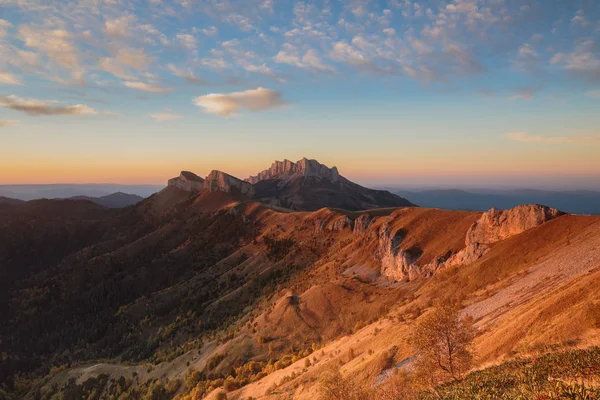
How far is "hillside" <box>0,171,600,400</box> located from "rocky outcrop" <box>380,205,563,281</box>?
207 millimetres

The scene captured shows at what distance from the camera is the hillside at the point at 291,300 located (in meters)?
28.2

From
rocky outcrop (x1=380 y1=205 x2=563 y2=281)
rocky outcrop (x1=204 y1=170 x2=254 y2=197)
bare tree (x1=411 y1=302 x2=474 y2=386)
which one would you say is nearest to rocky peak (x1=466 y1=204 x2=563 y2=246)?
rocky outcrop (x1=380 y1=205 x2=563 y2=281)

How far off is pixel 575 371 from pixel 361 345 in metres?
23.3

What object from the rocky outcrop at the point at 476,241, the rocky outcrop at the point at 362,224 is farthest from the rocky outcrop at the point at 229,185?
the rocky outcrop at the point at 476,241

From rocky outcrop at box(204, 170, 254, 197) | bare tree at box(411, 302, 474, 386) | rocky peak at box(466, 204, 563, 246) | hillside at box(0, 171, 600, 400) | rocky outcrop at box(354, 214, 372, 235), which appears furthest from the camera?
rocky outcrop at box(204, 170, 254, 197)

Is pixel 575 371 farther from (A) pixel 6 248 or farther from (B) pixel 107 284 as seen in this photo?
(A) pixel 6 248

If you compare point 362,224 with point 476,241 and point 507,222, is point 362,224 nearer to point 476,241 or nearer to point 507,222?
point 476,241

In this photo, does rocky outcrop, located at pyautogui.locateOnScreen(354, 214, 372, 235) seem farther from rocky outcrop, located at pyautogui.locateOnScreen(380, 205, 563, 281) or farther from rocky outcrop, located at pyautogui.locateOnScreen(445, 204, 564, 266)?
rocky outcrop, located at pyautogui.locateOnScreen(445, 204, 564, 266)

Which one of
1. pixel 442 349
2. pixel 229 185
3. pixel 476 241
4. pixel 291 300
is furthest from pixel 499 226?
pixel 229 185

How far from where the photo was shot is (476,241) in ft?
155

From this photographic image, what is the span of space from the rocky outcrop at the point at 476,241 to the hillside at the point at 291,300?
0.68 feet

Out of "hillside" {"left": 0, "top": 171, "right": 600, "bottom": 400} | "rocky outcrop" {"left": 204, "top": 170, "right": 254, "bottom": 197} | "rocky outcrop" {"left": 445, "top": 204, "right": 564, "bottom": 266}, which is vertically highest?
"rocky outcrop" {"left": 204, "top": 170, "right": 254, "bottom": 197}

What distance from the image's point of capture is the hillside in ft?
92.6

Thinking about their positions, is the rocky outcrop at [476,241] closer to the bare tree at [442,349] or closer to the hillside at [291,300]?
the hillside at [291,300]
